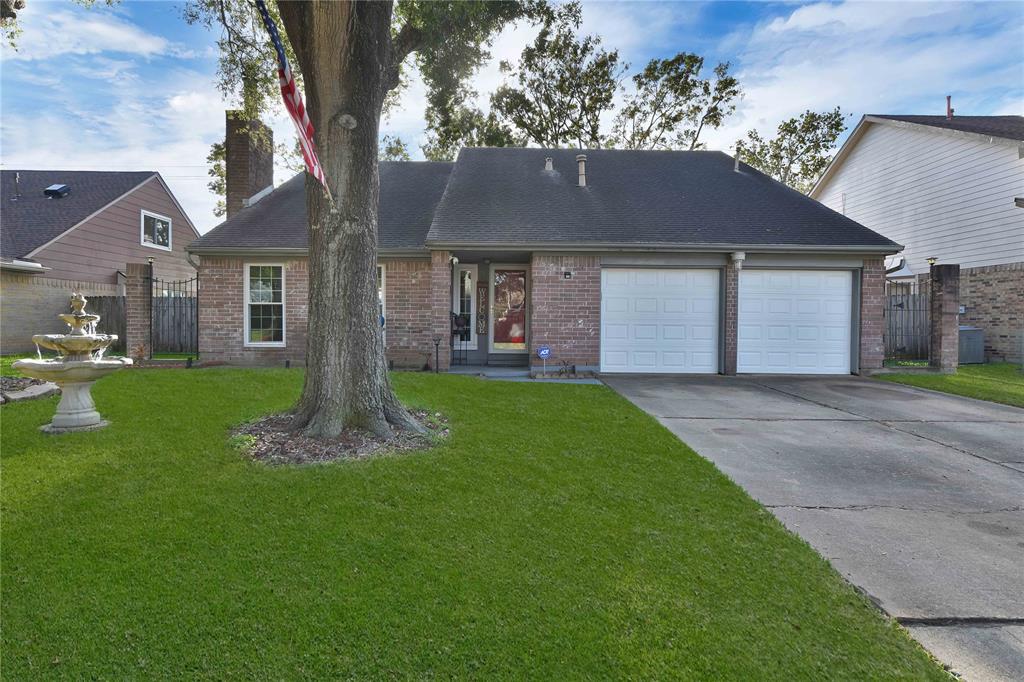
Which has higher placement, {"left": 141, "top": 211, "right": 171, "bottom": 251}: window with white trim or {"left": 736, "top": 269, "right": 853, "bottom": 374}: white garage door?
{"left": 141, "top": 211, "right": 171, "bottom": 251}: window with white trim

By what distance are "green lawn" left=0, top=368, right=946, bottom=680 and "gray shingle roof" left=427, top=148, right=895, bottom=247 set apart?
22.7 ft

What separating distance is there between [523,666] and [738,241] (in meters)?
10.3

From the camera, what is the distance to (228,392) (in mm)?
7387

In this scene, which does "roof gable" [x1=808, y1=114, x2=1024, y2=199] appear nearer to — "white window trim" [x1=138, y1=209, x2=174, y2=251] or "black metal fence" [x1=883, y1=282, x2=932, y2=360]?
"black metal fence" [x1=883, y1=282, x2=932, y2=360]

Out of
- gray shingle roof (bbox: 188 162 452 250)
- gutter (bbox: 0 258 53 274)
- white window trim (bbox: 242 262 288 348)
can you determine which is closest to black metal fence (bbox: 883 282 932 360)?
gray shingle roof (bbox: 188 162 452 250)

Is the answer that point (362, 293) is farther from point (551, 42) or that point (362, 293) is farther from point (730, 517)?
point (551, 42)

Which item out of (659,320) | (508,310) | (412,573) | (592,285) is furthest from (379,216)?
(412,573)

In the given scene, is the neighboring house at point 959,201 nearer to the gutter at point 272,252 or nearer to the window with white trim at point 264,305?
the gutter at point 272,252

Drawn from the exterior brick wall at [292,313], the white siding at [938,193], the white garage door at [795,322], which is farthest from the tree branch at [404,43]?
the white siding at [938,193]

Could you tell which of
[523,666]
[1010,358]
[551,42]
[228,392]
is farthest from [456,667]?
[551,42]

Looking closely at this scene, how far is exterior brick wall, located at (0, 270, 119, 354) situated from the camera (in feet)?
44.2

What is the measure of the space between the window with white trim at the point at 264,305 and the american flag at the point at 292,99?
7741 mm

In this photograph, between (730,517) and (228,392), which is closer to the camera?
(730,517)

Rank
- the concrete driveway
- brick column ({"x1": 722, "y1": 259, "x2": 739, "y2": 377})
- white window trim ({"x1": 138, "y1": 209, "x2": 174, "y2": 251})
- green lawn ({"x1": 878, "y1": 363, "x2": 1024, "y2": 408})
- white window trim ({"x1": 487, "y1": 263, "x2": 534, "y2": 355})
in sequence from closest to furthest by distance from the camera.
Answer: the concrete driveway
green lawn ({"x1": 878, "y1": 363, "x2": 1024, "y2": 408})
brick column ({"x1": 722, "y1": 259, "x2": 739, "y2": 377})
white window trim ({"x1": 487, "y1": 263, "x2": 534, "y2": 355})
white window trim ({"x1": 138, "y1": 209, "x2": 174, "y2": 251})
